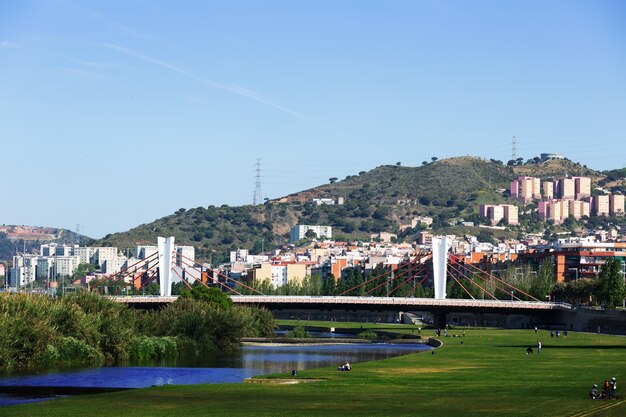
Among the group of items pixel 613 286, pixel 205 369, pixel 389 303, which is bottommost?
pixel 205 369

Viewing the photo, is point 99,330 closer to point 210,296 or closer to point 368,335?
point 210,296

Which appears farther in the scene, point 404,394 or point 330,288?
point 330,288

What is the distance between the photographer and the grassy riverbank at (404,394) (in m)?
47.0

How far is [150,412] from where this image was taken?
47562 millimetres

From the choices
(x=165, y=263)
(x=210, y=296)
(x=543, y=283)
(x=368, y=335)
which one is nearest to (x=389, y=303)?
(x=368, y=335)

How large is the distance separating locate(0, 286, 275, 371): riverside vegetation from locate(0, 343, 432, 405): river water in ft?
9.35

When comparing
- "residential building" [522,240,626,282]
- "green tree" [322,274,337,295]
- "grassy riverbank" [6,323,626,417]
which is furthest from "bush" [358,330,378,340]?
"residential building" [522,240,626,282]

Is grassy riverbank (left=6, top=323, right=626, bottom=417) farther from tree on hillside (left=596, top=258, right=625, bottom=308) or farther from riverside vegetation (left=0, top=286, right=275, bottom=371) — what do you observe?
tree on hillside (left=596, top=258, right=625, bottom=308)

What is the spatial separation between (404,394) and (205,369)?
23187mm

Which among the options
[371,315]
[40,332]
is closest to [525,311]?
[371,315]

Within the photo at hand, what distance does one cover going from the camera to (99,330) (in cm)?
8319

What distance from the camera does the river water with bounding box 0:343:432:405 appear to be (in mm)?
62781

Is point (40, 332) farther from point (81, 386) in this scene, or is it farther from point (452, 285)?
point (452, 285)

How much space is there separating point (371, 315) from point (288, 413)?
13008 centimetres
